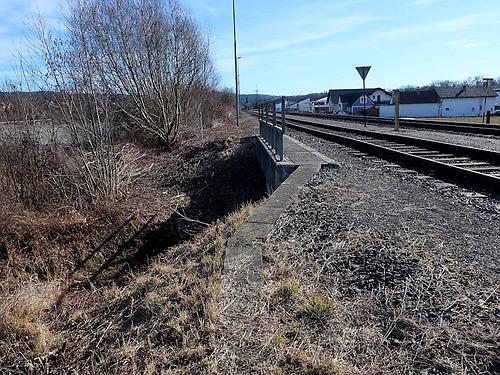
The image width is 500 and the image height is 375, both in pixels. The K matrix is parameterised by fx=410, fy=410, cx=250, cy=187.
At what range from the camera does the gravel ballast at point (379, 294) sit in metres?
2.29

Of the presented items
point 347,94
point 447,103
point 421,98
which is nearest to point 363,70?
point 421,98

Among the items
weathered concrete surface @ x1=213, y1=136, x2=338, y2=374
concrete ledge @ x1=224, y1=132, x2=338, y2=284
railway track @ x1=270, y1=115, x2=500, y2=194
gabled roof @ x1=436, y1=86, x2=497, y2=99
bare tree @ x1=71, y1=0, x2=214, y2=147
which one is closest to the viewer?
weathered concrete surface @ x1=213, y1=136, x2=338, y2=374

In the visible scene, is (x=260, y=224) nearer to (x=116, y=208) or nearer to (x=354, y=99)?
(x=116, y=208)

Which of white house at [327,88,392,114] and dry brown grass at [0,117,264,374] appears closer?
dry brown grass at [0,117,264,374]

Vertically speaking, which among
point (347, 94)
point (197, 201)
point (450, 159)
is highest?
point (347, 94)

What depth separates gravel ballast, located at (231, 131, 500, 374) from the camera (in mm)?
2293

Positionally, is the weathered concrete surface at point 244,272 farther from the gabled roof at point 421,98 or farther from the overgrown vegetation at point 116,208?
the gabled roof at point 421,98

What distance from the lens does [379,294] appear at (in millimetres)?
2945

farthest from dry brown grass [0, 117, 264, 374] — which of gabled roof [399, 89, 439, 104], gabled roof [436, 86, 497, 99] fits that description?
gabled roof [436, 86, 497, 99]

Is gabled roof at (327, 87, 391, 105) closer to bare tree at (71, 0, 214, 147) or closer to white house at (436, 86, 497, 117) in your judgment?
white house at (436, 86, 497, 117)

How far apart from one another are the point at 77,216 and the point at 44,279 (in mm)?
1894

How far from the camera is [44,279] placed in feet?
25.2

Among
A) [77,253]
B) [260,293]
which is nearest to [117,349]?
[260,293]

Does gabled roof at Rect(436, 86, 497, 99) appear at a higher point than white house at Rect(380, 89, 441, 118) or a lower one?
higher
